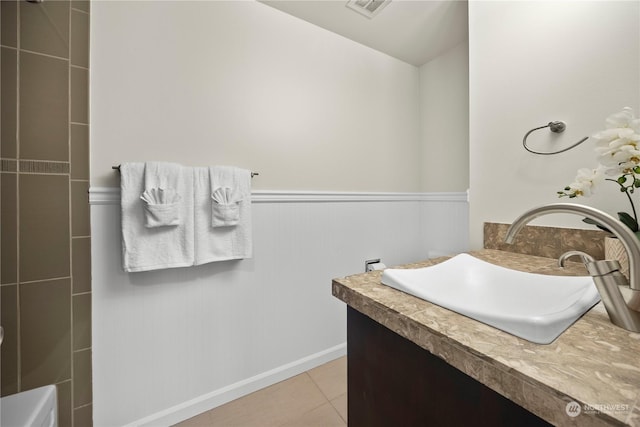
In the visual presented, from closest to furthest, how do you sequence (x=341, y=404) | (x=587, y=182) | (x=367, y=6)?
(x=587, y=182) < (x=341, y=404) < (x=367, y=6)

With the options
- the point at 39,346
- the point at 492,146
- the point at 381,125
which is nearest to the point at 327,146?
the point at 381,125

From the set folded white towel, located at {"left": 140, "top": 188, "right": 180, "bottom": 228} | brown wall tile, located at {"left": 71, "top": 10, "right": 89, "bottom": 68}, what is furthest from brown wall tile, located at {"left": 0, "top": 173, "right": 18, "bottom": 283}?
brown wall tile, located at {"left": 71, "top": 10, "right": 89, "bottom": 68}

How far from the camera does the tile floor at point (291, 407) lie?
1265mm

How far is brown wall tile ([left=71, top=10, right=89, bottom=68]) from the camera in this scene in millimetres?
1033

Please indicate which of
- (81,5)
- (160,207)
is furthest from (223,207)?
(81,5)

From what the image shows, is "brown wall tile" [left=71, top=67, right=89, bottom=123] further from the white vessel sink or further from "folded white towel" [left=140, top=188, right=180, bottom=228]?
the white vessel sink

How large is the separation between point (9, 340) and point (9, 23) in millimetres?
1091

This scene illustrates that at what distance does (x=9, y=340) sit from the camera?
3.04 ft

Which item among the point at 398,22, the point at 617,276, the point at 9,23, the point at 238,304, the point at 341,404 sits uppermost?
the point at 398,22

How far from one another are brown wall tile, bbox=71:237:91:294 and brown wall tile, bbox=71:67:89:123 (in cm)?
48

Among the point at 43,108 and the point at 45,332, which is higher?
the point at 43,108

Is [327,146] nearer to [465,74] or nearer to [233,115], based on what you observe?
[233,115]

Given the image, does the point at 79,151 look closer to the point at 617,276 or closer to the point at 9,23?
the point at 9,23

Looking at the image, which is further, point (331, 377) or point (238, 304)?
point (331, 377)
